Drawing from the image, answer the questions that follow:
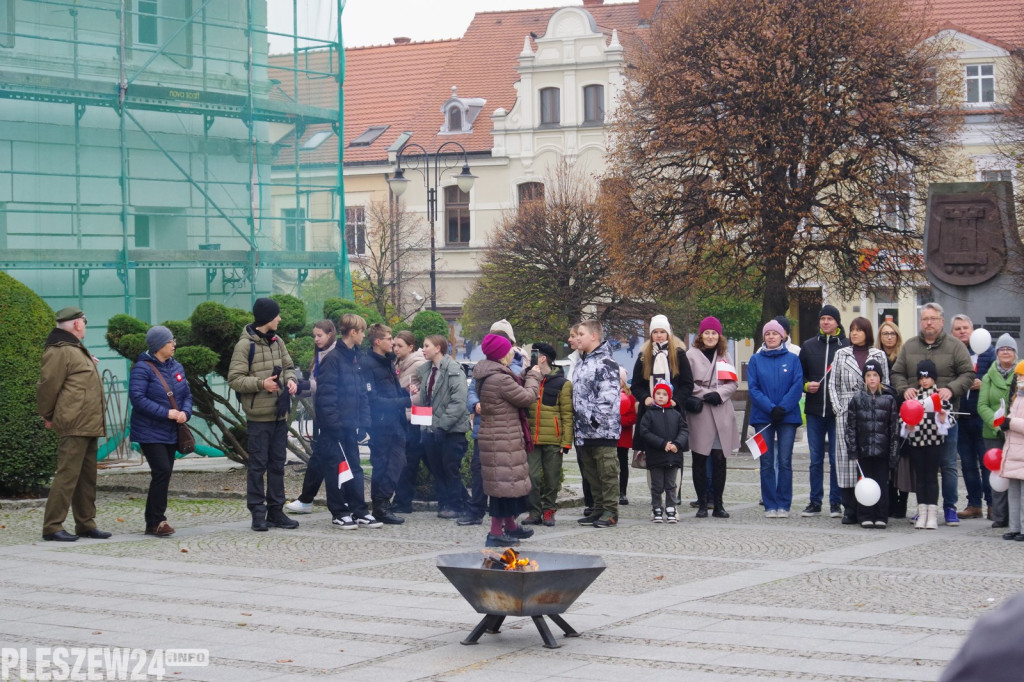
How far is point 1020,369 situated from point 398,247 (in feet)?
125

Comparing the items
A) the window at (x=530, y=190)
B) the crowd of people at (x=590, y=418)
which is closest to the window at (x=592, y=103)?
the window at (x=530, y=190)

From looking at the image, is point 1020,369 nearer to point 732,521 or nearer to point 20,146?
point 732,521

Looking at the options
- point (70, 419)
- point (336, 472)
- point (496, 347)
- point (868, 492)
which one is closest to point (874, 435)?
point (868, 492)

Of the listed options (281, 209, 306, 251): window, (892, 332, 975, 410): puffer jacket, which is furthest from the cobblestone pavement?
(281, 209, 306, 251): window

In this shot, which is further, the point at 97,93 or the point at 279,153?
the point at 279,153

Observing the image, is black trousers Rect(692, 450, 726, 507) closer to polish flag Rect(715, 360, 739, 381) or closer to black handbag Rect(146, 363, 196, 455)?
polish flag Rect(715, 360, 739, 381)

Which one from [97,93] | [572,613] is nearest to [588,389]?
[572,613]

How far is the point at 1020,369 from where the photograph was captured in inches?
470

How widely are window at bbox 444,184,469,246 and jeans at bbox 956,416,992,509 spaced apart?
129 ft

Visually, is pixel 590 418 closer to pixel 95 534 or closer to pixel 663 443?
pixel 663 443

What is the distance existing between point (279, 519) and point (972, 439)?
22.3 feet

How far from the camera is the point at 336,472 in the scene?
1314 cm

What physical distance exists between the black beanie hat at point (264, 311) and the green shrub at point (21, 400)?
3327 mm

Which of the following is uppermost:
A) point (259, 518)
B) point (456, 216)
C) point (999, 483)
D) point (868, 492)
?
point (456, 216)
